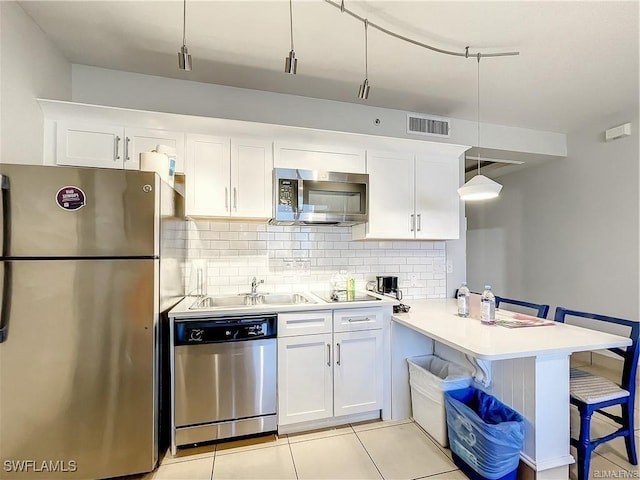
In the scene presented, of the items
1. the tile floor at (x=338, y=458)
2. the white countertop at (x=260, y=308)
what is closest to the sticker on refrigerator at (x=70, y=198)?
the white countertop at (x=260, y=308)

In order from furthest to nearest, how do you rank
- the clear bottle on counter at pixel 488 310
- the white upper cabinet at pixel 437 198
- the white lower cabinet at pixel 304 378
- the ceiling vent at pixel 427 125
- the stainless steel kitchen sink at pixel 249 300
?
the ceiling vent at pixel 427 125, the white upper cabinet at pixel 437 198, the stainless steel kitchen sink at pixel 249 300, the white lower cabinet at pixel 304 378, the clear bottle on counter at pixel 488 310

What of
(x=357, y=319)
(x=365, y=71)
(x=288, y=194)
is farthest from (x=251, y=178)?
(x=357, y=319)

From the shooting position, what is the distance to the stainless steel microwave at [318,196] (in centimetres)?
240

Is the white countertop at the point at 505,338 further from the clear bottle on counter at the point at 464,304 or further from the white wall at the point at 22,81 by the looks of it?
the white wall at the point at 22,81

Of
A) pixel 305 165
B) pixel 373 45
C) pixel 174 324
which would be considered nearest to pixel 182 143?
pixel 305 165

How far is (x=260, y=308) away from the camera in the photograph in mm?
2115

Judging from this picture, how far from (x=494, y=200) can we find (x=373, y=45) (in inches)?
149

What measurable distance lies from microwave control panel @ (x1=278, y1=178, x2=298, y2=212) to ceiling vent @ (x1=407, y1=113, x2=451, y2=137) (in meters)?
1.50

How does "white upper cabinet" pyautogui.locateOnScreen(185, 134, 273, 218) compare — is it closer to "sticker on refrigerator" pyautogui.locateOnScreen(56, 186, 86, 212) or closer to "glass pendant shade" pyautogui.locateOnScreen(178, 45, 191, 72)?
"sticker on refrigerator" pyautogui.locateOnScreen(56, 186, 86, 212)

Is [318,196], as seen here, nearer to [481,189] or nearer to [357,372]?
[481,189]

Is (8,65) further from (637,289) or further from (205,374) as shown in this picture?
(637,289)

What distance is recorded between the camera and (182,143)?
227 cm

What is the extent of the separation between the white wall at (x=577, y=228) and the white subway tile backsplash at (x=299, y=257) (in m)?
1.88

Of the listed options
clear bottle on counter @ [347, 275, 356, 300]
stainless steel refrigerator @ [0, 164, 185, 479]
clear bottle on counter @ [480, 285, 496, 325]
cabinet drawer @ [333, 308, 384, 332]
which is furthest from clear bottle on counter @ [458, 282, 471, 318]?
stainless steel refrigerator @ [0, 164, 185, 479]
